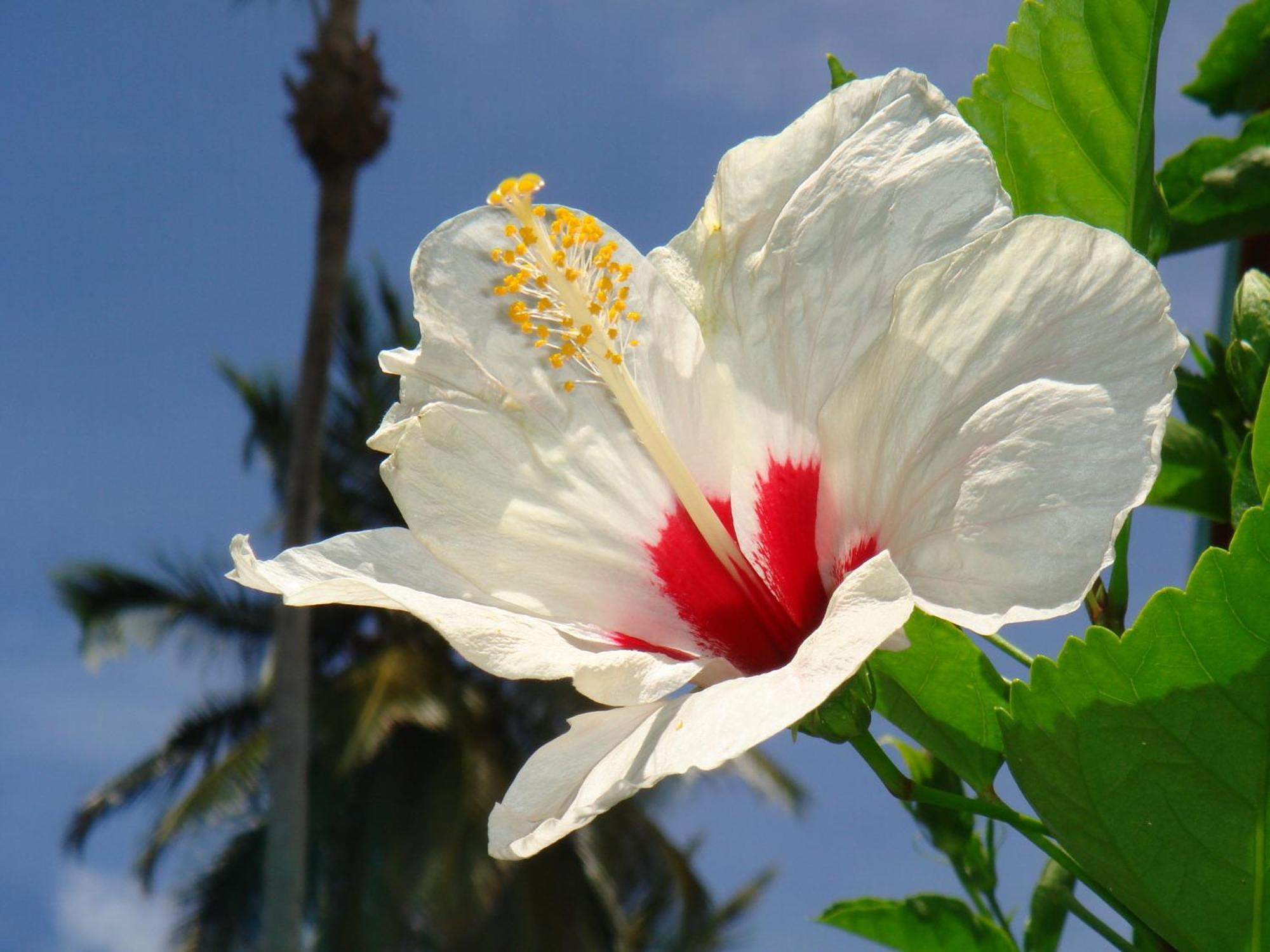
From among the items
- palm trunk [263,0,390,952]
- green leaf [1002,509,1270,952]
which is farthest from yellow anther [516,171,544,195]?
palm trunk [263,0,390,952]

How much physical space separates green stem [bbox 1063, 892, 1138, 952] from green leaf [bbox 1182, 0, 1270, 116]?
70 cm

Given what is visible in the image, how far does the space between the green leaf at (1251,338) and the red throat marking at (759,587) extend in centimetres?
30

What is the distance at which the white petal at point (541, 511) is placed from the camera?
2.55 ft

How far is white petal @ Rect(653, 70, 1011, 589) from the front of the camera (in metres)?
0.71

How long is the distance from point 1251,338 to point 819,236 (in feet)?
1.02

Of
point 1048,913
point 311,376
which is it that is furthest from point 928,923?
point 311,376

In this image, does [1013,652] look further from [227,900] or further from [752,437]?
Answer: [227,900]

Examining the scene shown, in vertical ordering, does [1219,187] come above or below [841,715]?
above

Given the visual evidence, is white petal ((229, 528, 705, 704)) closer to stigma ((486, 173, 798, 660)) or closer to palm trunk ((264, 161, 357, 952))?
stigma ((486, 173, 798, 660))

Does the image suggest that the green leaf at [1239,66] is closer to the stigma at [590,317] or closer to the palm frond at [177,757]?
the stigma at [590,317]

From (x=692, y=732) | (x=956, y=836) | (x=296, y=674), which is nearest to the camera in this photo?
(x=692, y=732)

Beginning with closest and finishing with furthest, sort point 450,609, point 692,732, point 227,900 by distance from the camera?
point 692,732, point 450,609, point 227,900

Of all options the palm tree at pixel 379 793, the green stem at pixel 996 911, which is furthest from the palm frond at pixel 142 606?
the green stem at pixel 996 911

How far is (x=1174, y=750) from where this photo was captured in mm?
629
